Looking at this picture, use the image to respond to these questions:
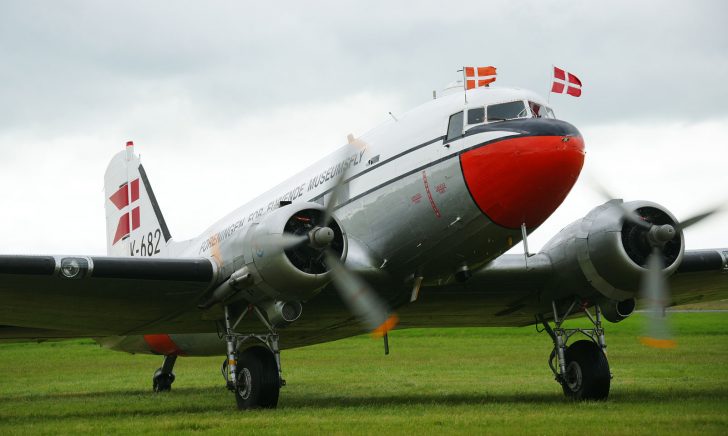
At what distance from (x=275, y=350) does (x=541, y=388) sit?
20.6 ft

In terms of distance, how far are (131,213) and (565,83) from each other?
11.4 meters

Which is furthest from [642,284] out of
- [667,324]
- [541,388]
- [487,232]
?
[541,388]

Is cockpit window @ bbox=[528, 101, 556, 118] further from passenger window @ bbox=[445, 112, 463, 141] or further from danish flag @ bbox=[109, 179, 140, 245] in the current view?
danish flag @ bbox=[109, 179, 140, 245]

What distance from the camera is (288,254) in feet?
41.8

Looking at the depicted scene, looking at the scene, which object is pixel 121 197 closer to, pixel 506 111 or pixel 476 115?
pixel 476 115

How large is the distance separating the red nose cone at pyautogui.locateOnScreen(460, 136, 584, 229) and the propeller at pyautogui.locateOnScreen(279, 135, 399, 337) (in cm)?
199

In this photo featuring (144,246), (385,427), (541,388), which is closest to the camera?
(385,427)

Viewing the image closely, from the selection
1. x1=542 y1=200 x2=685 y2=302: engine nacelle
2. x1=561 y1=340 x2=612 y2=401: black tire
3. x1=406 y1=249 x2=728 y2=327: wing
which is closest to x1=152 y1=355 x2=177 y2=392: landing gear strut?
x1=406 y1=249 x2=728 y2=327: wing

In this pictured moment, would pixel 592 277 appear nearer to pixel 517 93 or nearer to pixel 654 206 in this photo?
pixel 654 206

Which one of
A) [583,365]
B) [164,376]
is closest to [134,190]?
[164,376]

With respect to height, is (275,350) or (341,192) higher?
(341,192)

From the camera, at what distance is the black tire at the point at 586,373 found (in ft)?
47.3

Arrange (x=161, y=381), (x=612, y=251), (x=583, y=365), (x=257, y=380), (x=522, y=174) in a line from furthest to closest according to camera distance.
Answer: (x=161, y=381)
(x=583, y=365)
(x=612, y=251)
(x=257, y=380)
(x=522, y=174)

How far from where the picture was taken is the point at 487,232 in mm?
13180
